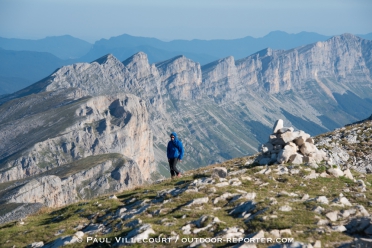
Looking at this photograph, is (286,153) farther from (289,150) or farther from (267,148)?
(267,148)

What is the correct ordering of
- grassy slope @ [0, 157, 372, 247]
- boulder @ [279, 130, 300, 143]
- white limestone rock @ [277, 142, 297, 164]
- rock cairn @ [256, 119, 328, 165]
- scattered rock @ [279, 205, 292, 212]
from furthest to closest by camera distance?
boulder @ [279, 130, 300, 143] → rock cairn @ [256, 119, 328, 165] → white limestone rock @ [277, 142, 297, 164] → scattered rock @ [279, 205, 292, 212] → grassy slope @ [0, 157, 372, 247]

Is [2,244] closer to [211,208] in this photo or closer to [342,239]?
[211,208]

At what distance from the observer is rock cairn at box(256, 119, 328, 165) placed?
3431 centimetres

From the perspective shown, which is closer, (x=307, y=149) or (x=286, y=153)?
(x=286, y=153)

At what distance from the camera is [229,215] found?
22.7 m

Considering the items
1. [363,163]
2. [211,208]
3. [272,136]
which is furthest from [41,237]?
[363,163]

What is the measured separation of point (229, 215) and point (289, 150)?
45.2 ft

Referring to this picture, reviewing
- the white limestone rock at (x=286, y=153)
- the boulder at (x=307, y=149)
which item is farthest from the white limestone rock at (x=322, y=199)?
the boulder at (x=307, y=149)

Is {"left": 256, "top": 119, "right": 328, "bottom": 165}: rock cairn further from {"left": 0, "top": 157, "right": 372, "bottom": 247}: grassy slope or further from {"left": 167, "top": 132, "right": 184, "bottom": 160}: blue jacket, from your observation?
{"left": 167, "top": 132, "right": 184, "bottom": 160}: blue jacket

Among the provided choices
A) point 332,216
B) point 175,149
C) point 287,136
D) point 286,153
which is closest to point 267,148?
point 287,136

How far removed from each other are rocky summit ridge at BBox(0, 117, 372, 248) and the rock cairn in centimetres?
120

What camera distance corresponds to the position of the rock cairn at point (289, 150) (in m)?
34.3

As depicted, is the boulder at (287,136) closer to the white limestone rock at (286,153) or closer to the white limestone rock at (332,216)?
the white limestone rock at (286,153)

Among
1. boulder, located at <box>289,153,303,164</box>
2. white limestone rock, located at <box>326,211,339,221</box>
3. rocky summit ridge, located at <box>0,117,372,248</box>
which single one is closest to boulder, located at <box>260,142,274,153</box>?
boulder, located at <box>289,153,303,164</box>
